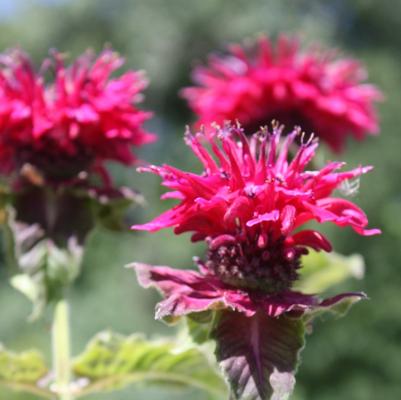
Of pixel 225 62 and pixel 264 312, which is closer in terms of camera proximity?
pixel 264 312

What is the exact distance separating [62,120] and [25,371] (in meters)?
0.73

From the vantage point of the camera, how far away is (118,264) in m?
15.9

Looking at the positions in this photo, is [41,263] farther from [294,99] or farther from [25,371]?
[294,99]

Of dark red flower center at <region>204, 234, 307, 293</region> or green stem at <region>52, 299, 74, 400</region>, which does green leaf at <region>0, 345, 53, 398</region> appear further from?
dark red flower center at <region>204, 234, 307, 293</region>

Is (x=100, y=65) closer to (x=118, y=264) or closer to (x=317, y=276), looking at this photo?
(x=317, y=276)

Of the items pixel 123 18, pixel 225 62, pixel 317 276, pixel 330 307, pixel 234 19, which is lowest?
pixel 330 307

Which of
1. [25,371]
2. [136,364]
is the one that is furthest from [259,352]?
[25,371]

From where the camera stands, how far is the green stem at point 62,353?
7.64 ft

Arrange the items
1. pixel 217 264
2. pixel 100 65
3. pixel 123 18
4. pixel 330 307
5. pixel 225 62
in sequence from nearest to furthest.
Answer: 1. pixel 330 307
2. pixel 217 264
3. pixel 100 65
4. pixel 225 62
5. pixel 123 18

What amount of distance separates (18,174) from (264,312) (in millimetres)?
1018

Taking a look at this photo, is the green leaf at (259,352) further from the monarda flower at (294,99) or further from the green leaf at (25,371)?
the monarda flower at (294,99)

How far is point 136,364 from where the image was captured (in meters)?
2.41

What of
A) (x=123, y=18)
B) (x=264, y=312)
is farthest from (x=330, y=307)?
A: (x=123, y=18)

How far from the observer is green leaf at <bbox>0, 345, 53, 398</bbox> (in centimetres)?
231
